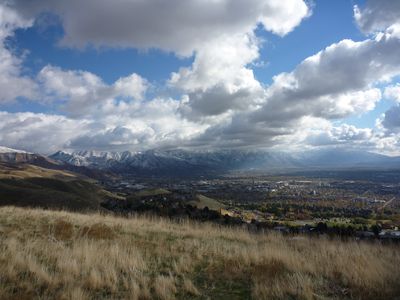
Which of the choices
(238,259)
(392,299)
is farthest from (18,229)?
(392,299)

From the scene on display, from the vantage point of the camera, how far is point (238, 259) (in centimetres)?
874

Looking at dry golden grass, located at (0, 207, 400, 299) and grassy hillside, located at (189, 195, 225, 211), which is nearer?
dry golden grass, located at (0, 207, 400, 299)

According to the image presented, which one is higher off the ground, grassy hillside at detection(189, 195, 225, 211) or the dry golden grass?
the dry golden grass

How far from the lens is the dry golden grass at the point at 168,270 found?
19.5 ft

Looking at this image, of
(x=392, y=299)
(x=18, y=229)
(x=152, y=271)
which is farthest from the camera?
(x=18, y=229)

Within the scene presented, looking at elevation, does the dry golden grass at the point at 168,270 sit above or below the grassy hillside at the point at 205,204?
above

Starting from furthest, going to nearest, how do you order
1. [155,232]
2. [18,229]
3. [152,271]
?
1. [155,232]
2. [18,229]
3. [152,271]

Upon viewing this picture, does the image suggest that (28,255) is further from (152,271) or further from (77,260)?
(152,271)

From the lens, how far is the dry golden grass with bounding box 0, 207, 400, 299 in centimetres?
595

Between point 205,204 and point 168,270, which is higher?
point 168,270

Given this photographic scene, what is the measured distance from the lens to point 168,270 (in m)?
7.46

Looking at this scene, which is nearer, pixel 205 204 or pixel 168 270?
pixel 168 270

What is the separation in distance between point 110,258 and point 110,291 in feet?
6.07

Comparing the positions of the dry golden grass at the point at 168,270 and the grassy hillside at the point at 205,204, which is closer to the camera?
the dry golden grass at the point at 168,270
